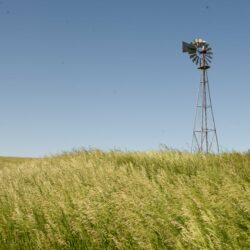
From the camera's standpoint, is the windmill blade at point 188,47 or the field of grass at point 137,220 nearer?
the field of grass at point 137,220

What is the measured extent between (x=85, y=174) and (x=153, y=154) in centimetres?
468

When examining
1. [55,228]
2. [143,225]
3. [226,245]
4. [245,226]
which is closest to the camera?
[226,245]

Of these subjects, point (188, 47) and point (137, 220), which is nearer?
point (137, 220)

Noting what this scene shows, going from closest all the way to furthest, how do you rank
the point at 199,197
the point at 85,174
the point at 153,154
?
1. the point at 199,197
2. the point at 85,174
3. the point at 153,154

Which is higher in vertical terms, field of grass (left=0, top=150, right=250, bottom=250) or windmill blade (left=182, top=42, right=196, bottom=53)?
windmill blade (left=182, top=42, right=196, bottom=53)

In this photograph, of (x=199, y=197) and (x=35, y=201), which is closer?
(x=199, y=197)

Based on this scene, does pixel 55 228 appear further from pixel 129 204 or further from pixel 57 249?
pixel 129 204

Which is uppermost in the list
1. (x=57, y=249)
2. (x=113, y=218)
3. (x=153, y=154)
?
(x=153, y=154)

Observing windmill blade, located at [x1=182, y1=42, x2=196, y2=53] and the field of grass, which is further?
windmill blade, located at [x1=182, y1=42, x2=196, y2=53]

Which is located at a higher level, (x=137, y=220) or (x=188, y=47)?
(x=188, y=47)

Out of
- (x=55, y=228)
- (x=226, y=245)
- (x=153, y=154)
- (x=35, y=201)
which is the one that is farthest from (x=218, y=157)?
(x=226, y=245)

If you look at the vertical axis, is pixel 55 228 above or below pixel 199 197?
below

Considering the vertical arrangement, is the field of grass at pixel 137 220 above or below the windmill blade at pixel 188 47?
below

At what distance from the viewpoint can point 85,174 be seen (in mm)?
11000
